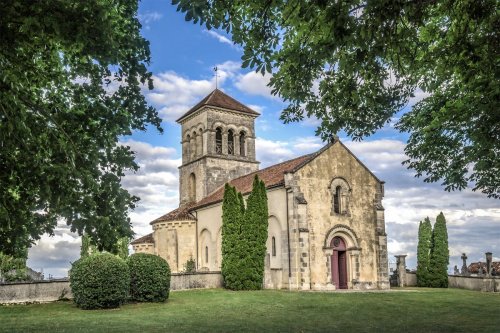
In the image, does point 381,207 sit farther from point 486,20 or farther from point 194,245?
point 486,20

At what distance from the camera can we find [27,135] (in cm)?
997

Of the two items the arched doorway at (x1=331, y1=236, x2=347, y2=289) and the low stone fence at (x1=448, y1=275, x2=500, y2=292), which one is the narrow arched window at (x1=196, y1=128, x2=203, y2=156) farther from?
the low stone fence at (x1=448, y1=275, x2=500, y2=292)

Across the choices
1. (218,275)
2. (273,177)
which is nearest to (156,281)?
(218,275)

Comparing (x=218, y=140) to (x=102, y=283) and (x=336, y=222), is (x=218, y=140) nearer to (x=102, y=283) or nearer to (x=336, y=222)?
(x=336, y=222)

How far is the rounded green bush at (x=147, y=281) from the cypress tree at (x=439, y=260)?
1986 centimetres

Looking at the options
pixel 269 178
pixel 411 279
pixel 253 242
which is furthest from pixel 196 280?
pixel 411 279

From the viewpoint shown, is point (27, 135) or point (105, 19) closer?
point (105, 19)

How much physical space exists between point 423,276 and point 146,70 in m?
A: 30.3

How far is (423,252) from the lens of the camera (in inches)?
1423

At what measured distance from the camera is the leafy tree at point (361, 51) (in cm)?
852

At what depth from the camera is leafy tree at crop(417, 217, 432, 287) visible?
35812mm

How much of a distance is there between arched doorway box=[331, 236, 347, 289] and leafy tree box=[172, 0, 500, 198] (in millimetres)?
17446

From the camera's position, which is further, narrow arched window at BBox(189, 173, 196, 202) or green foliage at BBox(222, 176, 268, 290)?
narrow arched window at BBox(189, 173, 196, 202)

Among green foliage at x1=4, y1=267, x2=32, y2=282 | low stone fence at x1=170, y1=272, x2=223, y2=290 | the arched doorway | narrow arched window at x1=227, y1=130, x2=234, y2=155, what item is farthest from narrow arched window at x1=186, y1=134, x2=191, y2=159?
green foliage at x1=4, y1=267, x2=32, y2=282
